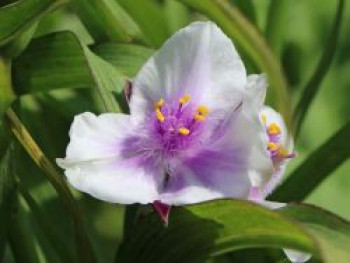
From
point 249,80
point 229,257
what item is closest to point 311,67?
point 229,257

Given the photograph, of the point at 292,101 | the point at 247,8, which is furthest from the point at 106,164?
the point at 292,101

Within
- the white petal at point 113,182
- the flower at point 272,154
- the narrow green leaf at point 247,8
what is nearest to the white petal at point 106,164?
the white petal at point 113,182

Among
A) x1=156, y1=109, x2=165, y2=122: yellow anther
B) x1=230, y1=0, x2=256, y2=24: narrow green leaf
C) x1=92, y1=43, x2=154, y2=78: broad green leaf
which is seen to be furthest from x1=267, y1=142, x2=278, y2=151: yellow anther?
x1=230, y1=0, x2=256, y2=24: narrow green leaf

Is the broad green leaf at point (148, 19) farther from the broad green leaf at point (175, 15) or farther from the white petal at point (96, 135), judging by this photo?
the white petal at point (96, 135)

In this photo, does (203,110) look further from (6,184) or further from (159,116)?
(6,184)

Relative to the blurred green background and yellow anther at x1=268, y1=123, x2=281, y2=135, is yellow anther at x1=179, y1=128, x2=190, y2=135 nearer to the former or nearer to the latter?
yellow anther at x1=268, y1=123, x2=281, y2=135

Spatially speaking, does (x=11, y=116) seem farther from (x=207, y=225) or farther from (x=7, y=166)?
(x=207, y=225)
